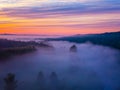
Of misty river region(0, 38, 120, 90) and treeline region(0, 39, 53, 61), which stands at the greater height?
treeline region(0, 39, 53, 61)

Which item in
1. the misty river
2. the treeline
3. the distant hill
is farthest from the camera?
the distant hill

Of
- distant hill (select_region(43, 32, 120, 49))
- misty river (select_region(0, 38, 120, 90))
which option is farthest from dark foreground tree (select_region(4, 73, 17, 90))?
distant hill (select_region(43, 32, 120, 49))

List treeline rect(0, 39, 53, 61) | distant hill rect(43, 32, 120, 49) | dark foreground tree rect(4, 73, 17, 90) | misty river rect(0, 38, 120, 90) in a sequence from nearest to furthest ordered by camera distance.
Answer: treeline rect(0, 39, 53, 61), dark foreground tree rect(4, 73, 17, 90), misty river rect(0, 38, 120, 90), distant hill rect(43, 32, 120, 49)

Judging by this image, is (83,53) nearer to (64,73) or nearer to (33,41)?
(64,73)

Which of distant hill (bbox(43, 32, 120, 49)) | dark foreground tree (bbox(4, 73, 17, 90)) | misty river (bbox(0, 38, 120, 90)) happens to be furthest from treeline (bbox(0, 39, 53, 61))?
distant hill (bbox(43, 32, 120, 49))

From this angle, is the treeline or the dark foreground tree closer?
the treeline

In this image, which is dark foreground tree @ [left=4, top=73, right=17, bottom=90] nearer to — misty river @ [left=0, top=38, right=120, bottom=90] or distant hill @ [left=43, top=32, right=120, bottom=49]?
misty river @ [left=0, top=38, right=120, bottom=90]

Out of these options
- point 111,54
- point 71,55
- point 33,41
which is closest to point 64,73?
point 71,55
